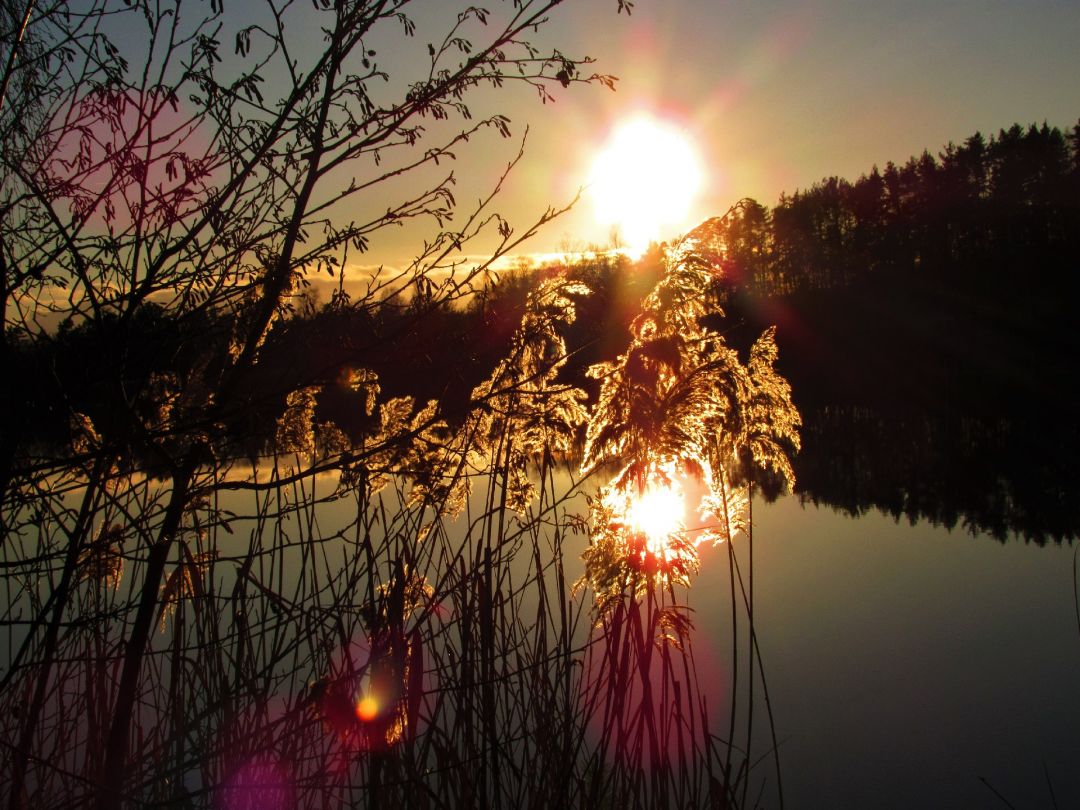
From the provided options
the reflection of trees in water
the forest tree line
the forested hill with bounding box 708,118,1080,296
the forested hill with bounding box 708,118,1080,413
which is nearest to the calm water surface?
the reflection of trees in water

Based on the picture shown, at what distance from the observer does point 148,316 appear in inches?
85.0

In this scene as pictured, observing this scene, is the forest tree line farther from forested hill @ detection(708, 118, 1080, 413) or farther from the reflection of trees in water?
the reflection of trees in water

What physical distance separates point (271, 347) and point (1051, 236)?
5352cm

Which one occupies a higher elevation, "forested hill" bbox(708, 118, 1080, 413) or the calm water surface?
"forested hill" bbox(708, 118, 1080, 413)

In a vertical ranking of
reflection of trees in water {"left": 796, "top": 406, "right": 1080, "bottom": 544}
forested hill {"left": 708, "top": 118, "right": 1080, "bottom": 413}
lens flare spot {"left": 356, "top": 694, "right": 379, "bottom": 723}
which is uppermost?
forested hill {"left": 708, "top": 118, "right": 1080, "bottom": 413}

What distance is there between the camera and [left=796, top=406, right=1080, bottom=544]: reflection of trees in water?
1245cm

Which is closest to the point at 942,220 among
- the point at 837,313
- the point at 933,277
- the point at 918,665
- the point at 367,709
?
the point at 933,277

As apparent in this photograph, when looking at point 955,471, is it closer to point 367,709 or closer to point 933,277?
point 367,709

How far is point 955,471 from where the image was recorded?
52.9ft

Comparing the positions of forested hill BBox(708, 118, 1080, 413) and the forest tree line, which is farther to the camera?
forested hill BBox(708, 118, 1080, 413)

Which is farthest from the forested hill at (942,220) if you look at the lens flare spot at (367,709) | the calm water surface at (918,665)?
the lens flare spot at (367,709)

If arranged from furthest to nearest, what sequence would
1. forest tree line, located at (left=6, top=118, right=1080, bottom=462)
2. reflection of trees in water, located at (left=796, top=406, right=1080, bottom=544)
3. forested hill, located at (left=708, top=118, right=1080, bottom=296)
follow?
forested hill, located at (left=708, top=118, right=1080, bottom=296) → reflection of trees in water, located at (left=796, top=406, right=1080, bottom=544) → forest tree line, located at (left=6, top=118, right=1080, bottom=462)

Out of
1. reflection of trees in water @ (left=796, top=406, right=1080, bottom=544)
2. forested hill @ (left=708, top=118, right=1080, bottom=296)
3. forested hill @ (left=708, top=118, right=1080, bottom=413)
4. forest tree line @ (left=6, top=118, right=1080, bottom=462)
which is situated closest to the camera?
forest tree line @ (left=6, top=118, right=1080, bottom=462)

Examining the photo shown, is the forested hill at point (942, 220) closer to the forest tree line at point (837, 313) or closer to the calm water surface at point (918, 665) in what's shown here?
the forest tree line at point (837, 313)
